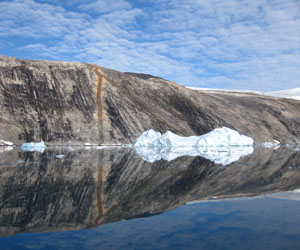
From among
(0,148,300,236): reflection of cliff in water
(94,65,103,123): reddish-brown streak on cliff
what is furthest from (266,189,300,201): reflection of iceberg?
(94,65,103,123): reddish-brown streak on cliff

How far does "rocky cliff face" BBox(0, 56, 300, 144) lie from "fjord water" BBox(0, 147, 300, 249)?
30102 millimetres

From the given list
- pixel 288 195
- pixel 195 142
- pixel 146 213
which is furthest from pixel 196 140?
pixel 146 213

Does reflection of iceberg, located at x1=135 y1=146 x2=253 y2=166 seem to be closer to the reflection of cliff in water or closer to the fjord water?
the reflection of cliff in water

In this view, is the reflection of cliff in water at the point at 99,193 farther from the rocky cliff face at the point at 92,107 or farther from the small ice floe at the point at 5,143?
the rocky cliff face at the point at 92,107

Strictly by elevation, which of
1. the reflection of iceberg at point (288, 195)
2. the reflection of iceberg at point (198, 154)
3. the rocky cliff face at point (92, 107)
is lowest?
the reflection of iceberg at point (288, 195)

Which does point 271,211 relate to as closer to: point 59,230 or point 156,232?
point 156,232

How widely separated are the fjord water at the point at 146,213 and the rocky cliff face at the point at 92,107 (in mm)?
30102

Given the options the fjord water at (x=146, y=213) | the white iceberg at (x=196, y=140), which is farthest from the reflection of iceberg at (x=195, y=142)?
the fjord water at (x=146, y=213)

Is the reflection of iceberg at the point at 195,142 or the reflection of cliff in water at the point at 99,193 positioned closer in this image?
the reflection of cliff in water at the point at 99,193

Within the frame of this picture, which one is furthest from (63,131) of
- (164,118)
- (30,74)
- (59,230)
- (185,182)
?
(59,230)

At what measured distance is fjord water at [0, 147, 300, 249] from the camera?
5059 millimetres

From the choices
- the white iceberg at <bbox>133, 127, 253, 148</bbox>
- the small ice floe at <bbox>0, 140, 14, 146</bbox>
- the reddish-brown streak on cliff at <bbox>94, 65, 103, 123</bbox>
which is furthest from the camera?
the reddish-brown streak on cliff at <bbox>94, 65, 103, 123</bbox>

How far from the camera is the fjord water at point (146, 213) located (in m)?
5.06

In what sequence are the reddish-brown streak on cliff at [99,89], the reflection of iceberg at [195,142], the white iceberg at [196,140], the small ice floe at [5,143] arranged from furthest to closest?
1. the reddish-brown streak on cliff at [99,89]
2. the white iceberg at [196,140]
3. the reflection of iceberg at [195,142]
4. the small ice floe at [5,143]
